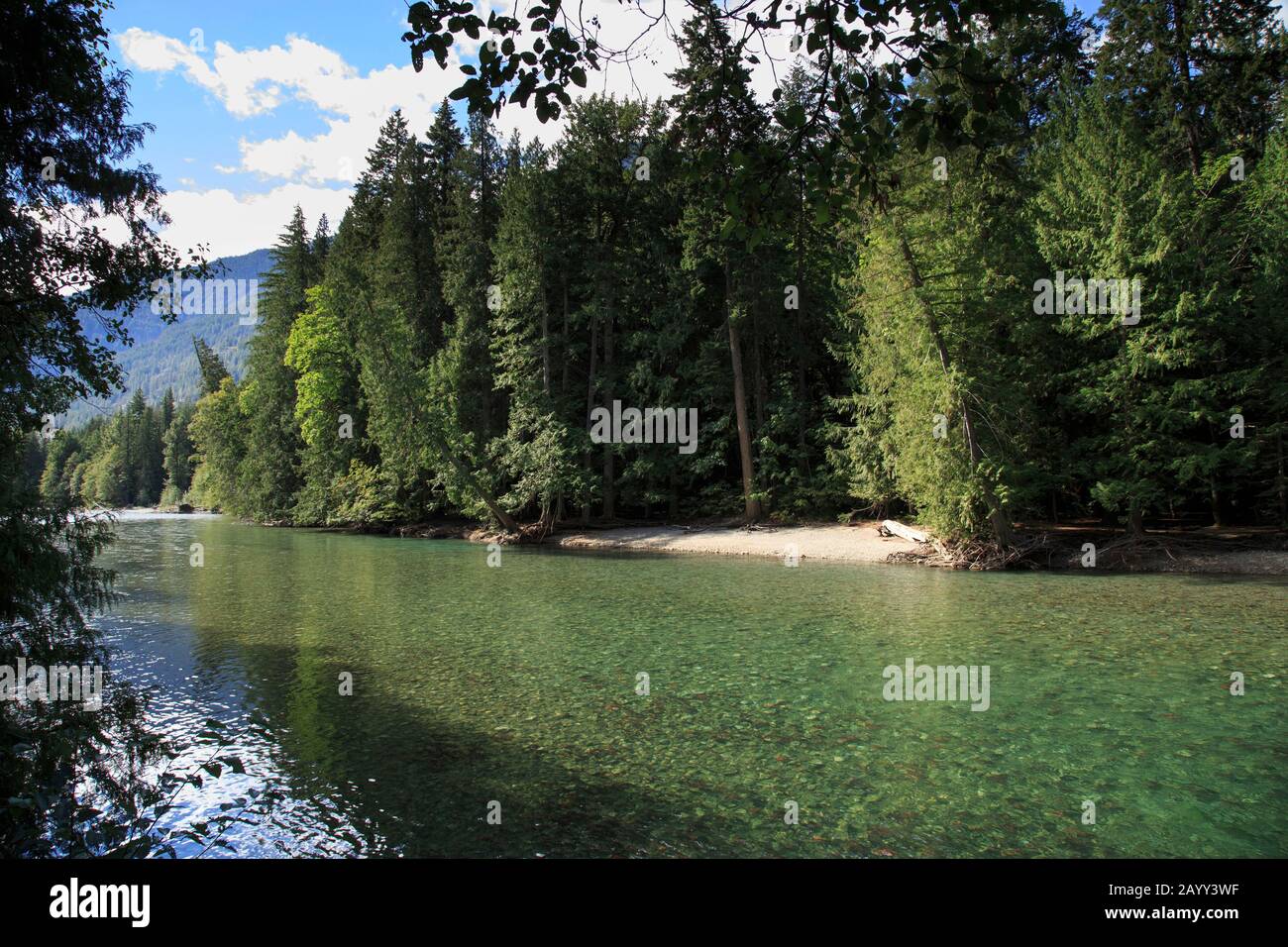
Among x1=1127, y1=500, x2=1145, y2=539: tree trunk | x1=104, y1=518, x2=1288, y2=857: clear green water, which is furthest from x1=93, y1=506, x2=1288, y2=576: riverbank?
x1=104, y1=518, x2=1288, y2=857: clear green water

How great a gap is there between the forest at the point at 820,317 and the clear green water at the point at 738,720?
433 cm

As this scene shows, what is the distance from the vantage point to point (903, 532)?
22719mm

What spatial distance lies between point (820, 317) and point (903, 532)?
11322mm

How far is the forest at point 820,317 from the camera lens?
61.6ft

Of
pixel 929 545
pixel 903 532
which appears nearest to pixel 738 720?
pixel 929 545

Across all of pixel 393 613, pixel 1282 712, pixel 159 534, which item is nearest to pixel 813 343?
pixel 393 613

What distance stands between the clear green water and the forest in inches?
170

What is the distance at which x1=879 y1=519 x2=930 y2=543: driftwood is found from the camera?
21.6 m

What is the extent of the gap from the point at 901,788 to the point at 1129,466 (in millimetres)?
18159

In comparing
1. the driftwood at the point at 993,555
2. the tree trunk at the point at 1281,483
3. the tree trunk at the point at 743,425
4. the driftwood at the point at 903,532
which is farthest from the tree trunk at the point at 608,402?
the tree trunk at the point at 1281,483

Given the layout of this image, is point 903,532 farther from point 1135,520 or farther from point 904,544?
point 1135,520

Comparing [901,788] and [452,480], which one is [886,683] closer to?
[901,788]

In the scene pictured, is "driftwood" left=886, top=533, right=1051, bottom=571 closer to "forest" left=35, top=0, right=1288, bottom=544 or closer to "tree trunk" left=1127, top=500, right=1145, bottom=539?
"forest" left=35, top=0, right=1288, bottom=544

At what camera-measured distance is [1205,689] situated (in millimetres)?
8109
